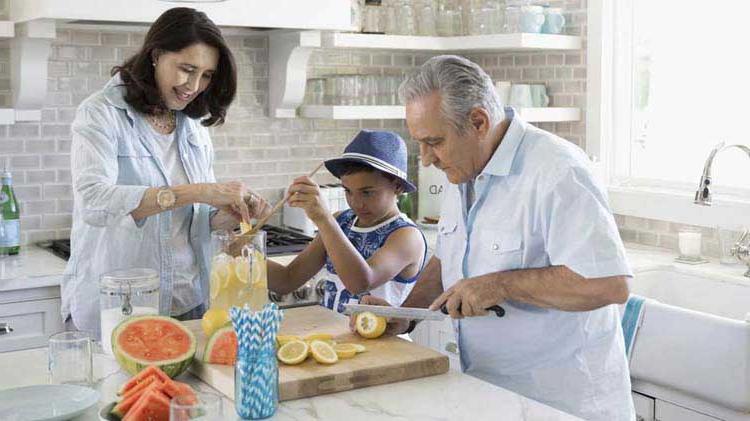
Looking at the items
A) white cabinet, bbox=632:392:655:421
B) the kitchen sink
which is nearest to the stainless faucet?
the kitchen sink

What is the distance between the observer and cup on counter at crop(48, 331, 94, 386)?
7.16 ft

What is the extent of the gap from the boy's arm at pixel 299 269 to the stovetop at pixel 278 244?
88cm

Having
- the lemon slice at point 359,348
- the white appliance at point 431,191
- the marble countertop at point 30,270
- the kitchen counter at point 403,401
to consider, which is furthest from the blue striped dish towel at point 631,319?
the white appliance at point 431,191

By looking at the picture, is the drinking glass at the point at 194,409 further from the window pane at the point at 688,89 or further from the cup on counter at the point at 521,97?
the cup on counter at the point at 521,97

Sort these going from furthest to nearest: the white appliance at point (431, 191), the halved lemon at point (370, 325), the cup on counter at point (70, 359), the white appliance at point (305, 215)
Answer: the white appliance at point (431, 191) → the white appliance at point (305, 215) → the halved lemon at point (370, 325) → the cup on counter at point (70, 359)

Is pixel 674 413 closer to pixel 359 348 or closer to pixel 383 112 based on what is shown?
pixel 359 348

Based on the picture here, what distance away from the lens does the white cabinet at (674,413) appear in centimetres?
344

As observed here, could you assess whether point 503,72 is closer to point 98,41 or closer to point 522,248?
point 98,41

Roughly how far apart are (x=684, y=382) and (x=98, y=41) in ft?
9.27

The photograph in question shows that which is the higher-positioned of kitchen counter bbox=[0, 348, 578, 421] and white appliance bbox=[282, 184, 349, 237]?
white appliance bbox=[282, 184, 349, 237]

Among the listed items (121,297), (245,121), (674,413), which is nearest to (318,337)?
(121,297)

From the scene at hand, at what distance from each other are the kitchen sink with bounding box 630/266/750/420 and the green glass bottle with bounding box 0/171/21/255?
2.52m

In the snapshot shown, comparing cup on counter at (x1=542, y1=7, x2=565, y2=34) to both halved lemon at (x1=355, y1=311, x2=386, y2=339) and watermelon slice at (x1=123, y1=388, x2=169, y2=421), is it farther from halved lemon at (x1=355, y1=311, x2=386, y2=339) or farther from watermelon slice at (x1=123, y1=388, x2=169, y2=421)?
watermelon slice at (x1=123, y1=388, x2=169, y2=421)

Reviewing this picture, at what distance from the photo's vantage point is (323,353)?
7.57ft
